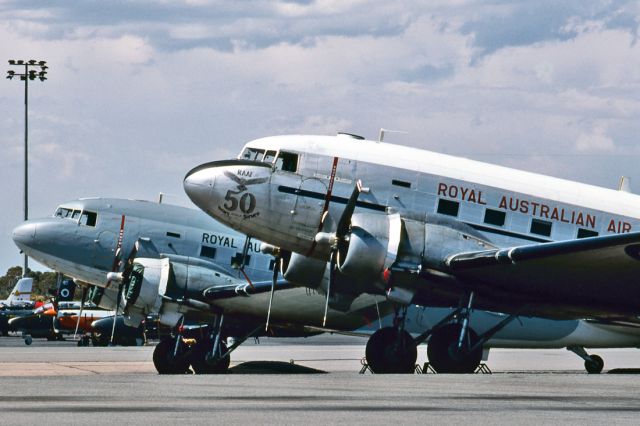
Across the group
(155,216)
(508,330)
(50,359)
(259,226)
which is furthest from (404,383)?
(50,359)

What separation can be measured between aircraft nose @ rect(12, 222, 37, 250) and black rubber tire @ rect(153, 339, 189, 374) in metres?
10.00

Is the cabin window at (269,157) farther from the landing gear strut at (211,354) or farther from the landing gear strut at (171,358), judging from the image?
the landing gear strut at (171,358)

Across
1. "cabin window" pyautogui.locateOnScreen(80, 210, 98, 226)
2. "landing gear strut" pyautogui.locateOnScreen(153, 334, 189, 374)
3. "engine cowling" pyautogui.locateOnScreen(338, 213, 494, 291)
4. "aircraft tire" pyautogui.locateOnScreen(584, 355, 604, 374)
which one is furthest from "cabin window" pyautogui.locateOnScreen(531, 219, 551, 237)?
"cabin window" pyautogui.locateOnScreen(80, 210, 98, 226)

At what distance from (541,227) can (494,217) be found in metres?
1.16

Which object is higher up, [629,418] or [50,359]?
[629,418]

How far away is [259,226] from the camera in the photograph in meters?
23.8

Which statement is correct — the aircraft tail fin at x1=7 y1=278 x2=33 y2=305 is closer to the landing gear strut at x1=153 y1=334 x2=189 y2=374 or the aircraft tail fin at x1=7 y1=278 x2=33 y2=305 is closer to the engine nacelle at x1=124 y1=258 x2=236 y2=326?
the engine nacelle at x1=124 y1=258 x2=236 y2=326

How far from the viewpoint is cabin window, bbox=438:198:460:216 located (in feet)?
78.5

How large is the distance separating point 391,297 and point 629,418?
10448mm

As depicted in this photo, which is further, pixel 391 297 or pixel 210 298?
pixel 210 298

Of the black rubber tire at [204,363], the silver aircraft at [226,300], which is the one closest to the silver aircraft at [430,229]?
the silver aircraft at [226,300]

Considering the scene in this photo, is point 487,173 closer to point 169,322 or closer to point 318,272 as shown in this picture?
point 318,272

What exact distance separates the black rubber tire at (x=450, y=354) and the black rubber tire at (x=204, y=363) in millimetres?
8684

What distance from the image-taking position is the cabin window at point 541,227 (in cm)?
2452
